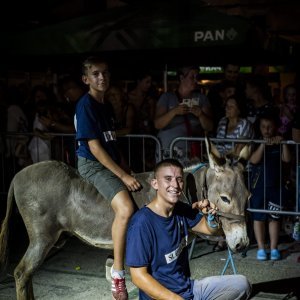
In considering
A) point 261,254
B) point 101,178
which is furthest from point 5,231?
point 261,254

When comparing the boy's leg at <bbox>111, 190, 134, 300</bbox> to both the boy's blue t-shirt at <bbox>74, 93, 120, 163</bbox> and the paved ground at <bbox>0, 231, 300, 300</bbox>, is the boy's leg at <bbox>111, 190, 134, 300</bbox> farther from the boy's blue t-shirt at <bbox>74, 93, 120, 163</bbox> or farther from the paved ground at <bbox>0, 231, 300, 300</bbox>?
the paved ground at <bbox>0, 231, 300, 300</bbox>

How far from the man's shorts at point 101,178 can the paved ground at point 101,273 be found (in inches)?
62.2

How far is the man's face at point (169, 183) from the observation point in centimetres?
408

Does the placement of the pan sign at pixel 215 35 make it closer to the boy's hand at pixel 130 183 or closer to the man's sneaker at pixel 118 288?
the boy's hand at pixel 130 183

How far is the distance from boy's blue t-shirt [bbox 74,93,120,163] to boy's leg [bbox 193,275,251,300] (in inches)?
67.0

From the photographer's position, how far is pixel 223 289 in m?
4.26

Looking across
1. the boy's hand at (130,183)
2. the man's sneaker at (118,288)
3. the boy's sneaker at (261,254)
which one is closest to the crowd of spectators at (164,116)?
the boy's sneaker at (261,254)

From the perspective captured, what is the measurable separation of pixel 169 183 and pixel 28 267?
6.76 ft

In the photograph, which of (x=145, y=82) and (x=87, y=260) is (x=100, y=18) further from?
(x=87, y=260)

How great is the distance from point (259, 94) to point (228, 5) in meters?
4.87

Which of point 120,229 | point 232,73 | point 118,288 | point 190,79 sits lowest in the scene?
point 118,288

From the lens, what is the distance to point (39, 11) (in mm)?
15453

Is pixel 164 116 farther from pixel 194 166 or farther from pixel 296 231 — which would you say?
pixel 296 231

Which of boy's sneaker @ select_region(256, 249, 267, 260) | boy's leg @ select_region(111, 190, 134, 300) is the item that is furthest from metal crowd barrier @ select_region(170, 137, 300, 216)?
boy's leg @ select_region(111, 190, 134, 300)
